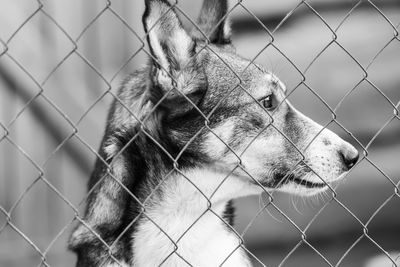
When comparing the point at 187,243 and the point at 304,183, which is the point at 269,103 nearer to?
the point at 304,183

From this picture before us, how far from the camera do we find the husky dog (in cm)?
326

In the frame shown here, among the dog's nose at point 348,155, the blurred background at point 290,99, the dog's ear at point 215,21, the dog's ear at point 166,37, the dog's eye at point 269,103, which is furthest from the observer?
the blurred background at point 290,99

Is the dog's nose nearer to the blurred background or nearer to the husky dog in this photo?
the husky dog

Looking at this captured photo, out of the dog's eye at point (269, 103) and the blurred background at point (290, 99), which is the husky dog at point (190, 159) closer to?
the dog's eye at point (269, 103)

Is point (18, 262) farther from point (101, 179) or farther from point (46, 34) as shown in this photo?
point (101, 179)

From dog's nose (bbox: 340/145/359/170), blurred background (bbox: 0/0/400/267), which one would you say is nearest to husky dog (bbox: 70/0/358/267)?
dog's nose (bbox: 340/145/359/170)

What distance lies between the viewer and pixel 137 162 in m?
3.29

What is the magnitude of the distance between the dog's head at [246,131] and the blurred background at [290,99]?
1932 mm

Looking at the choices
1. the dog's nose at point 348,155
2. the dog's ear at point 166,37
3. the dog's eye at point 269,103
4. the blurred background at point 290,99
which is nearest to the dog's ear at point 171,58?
the dog's ear at point 166,37

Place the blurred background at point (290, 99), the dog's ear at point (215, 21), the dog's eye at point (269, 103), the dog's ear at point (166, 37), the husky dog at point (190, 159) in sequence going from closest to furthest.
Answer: the dog's ear at point (166, 37) → the husky dog at point (190, 159) → the dog's eye at point (269, 103) → the dog's ear at point (215, 21) → the blurred background at point (290, 99)

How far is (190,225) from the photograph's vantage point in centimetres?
347

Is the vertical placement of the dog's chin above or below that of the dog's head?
below

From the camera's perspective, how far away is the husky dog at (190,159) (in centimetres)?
326

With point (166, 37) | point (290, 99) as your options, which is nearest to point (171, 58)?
point (166, 37)
